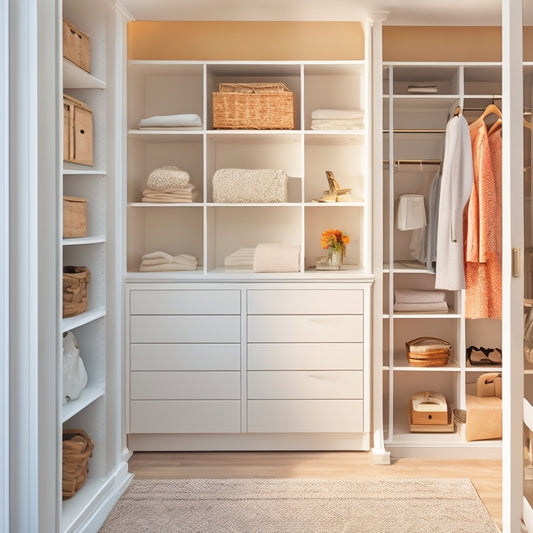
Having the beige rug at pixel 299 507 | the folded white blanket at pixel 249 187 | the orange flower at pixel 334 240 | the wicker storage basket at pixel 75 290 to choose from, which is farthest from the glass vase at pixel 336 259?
the wicker storage basket at pixel 75 290

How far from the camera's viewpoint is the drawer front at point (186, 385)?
3703 mm

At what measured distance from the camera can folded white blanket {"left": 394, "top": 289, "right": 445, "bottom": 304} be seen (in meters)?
3.85

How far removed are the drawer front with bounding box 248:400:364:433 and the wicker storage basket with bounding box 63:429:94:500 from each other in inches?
37.6

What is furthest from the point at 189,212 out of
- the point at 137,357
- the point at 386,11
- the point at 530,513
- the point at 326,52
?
the point at 530,513

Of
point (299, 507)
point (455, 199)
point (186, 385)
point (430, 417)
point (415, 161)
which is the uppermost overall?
point (415, 161)

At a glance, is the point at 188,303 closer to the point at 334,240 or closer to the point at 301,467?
the point at 334,240

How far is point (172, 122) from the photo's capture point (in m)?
3.78

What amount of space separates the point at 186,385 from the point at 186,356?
15 centimetres

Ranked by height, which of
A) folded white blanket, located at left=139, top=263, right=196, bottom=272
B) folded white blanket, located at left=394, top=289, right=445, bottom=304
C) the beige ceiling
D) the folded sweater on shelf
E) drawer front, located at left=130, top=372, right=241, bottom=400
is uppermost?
the beige ceiling

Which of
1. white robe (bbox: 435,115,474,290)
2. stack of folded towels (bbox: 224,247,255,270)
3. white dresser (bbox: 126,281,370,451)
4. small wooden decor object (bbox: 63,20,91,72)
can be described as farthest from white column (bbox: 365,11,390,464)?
small wooden decor object (bbox: 63,20,91,72)

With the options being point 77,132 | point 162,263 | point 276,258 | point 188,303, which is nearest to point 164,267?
point 162,263

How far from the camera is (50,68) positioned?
2.29 meters

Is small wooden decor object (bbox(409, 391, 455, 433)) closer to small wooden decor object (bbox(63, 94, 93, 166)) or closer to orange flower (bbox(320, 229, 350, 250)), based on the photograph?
orange flower (bbox(320, 229, 350, 250))

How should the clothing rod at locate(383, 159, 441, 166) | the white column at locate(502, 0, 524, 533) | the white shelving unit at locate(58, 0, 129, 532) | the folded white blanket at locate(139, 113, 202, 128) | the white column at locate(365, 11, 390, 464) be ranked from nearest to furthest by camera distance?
the white column at locate(502, 0, 524, 533)
the white shelving unit at locate(58, 0, 129, 532)
the white column at locate(365, 11, 390, 464)
the folded white blanket at locate(139, 113, 202, 128)
the clothing rod at locate(383, 159, 441, 166)
